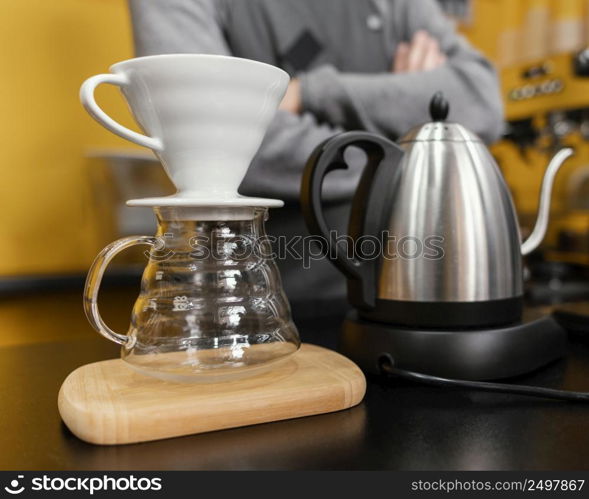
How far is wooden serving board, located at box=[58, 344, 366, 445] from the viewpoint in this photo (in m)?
0.38

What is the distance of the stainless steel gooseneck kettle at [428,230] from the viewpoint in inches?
20.0

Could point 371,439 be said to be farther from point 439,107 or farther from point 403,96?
point 403,96

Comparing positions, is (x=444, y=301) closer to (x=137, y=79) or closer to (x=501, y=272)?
(x=501, y=272)

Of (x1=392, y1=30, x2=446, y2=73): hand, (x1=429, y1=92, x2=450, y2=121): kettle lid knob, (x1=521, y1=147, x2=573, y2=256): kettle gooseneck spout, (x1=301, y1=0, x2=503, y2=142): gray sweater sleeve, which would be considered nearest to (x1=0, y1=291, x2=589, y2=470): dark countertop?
(x1=521, y1=147, x2=573, y2=256): kettle gooseneck spout

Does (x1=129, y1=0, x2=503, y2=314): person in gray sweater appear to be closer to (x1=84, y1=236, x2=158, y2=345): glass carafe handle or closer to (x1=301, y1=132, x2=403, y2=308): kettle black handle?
(x1=301, y1=132, x2=403, y2=308): kettle black handle

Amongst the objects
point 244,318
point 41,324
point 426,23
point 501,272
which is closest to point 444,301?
point 501,272

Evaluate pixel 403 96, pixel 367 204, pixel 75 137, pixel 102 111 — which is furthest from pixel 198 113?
pixel 75 137

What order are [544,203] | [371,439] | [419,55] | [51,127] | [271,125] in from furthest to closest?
[51,127], [419,55], [271,125], [544,203], [371,439]

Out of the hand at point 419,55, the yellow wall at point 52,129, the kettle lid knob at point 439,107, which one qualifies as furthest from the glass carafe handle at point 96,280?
the yellow wall at point 52,129

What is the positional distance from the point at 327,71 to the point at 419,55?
0.76 feet

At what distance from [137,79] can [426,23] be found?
96 cm

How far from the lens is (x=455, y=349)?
1.63ft

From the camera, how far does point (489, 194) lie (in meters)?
0.53

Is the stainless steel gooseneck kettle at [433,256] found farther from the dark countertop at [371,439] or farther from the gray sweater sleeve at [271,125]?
the gray sweater sleeve at [271,125]
